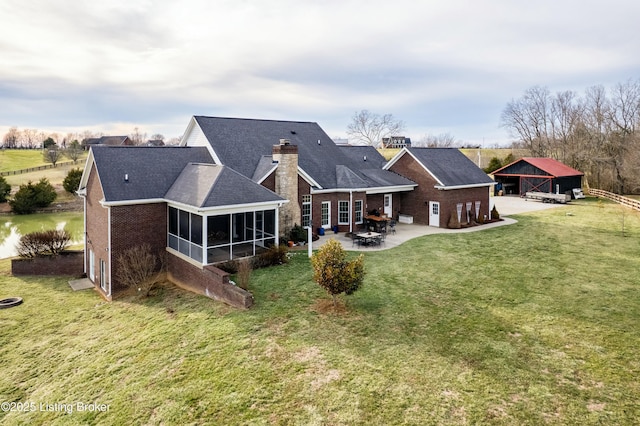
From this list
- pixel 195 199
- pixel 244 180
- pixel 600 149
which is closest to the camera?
pixel 195 199

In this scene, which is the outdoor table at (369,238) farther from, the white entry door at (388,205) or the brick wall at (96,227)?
the brick wall at (96,227)

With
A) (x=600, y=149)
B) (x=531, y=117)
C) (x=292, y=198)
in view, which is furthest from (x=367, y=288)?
(x=531, y=117)

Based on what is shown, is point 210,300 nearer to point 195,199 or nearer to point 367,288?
point 195,199

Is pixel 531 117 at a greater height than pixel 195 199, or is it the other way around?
pixel 531 117

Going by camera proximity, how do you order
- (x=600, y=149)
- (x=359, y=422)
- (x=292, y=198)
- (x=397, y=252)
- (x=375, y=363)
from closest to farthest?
(x=359, y=422)
(x=375, y=363)
(x=397, y=252)
(x=292, y=198)
(x=600, y=149)

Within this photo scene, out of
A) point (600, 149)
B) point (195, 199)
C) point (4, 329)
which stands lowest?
point (4, 329)

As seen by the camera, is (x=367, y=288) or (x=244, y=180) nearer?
(x=367, y=288)

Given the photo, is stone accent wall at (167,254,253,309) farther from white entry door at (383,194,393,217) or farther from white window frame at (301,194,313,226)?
white entry door at (383,194,393,217)
